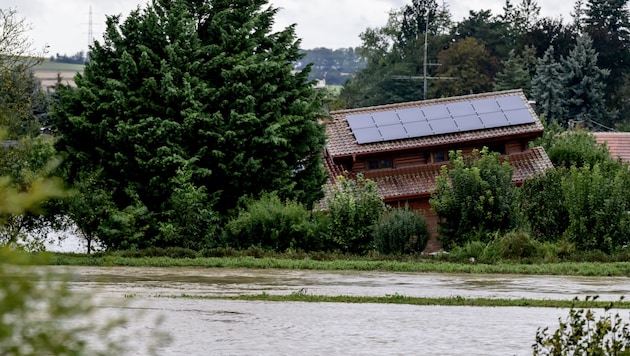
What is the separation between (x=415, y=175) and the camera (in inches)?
1877

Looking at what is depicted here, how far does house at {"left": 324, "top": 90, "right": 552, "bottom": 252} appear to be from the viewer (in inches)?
1837

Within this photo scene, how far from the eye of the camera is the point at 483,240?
1185 inches

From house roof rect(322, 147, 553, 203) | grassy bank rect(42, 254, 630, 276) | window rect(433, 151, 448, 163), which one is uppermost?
window rect(433, 151, 448, 163)

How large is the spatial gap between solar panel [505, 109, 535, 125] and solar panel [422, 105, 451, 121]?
2365 mm

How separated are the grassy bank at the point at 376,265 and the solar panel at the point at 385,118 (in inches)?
766

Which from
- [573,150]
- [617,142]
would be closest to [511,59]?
[617,142]

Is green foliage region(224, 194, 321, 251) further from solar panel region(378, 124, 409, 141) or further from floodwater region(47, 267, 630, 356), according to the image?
solar panel region(378, 124, 409, 141)

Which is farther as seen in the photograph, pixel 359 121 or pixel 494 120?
pixel 359 121

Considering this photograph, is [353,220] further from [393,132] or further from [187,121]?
[393,132]

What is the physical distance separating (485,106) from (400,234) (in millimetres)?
19590

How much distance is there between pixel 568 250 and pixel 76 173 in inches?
523

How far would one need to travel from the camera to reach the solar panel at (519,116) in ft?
155

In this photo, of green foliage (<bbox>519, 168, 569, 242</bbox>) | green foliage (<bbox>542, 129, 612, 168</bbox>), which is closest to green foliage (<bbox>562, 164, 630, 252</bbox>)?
green foliage (<bbox>519, 168, 569, 242</bbox>)

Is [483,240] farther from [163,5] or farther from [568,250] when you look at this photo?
[163,5]
